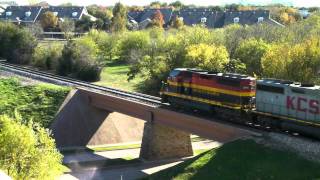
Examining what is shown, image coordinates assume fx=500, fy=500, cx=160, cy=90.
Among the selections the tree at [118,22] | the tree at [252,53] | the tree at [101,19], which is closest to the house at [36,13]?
the tree at [101,19]

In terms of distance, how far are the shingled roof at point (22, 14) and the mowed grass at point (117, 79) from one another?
195ft

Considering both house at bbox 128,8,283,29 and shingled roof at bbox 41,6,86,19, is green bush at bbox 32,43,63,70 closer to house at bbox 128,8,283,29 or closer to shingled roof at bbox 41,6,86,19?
house at bbox 128,8,283,29

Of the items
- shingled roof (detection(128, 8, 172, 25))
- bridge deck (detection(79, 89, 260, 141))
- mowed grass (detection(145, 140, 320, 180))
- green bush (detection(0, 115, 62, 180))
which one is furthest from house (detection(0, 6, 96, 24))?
mowed grass (detection(145, 140, 320, 180))

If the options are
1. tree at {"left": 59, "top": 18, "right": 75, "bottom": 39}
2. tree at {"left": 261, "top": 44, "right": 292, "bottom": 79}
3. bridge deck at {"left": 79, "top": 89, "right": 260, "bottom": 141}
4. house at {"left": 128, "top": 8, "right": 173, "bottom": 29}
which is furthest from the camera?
house at {"left": 128, "top": 8, "right": 173, "bottom": 29}

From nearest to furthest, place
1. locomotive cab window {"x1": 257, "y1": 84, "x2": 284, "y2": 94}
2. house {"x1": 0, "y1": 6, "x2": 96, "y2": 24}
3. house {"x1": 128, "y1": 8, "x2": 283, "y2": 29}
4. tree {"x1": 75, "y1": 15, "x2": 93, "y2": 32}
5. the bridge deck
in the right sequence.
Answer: locomotive cab window {"x1": 257, "y1": 84, "x2": 284, "y2": 94} → the bridge deck → house {"x1": 128, "y1": 8, "x2": 283, "y2": 29} → tree {"x1": 75, "y1": 15, "x2": 93, "y2": 32} → house {"x1": 0, "y1": 6, "x2": 96, "y2": 24}

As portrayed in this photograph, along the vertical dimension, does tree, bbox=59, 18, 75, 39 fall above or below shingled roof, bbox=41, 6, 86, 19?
below

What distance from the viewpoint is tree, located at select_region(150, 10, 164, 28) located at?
140 metres

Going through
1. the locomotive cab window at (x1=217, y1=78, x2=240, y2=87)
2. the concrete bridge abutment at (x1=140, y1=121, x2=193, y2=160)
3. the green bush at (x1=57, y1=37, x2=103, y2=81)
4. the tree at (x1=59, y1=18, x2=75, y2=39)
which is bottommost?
the concrete bridge abutment at (x1=140, y1=121, x2=193, y2=160)

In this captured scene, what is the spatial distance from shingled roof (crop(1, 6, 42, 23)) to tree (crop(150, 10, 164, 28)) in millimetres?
35160

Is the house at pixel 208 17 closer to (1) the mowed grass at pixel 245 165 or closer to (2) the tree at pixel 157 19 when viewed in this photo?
(2) the tree at pixel 157 19

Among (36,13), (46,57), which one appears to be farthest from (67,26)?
(46,57)

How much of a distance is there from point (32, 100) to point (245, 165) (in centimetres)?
3533

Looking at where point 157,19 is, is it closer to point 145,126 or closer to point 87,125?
point 87,125

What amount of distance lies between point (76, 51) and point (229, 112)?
47.3m
